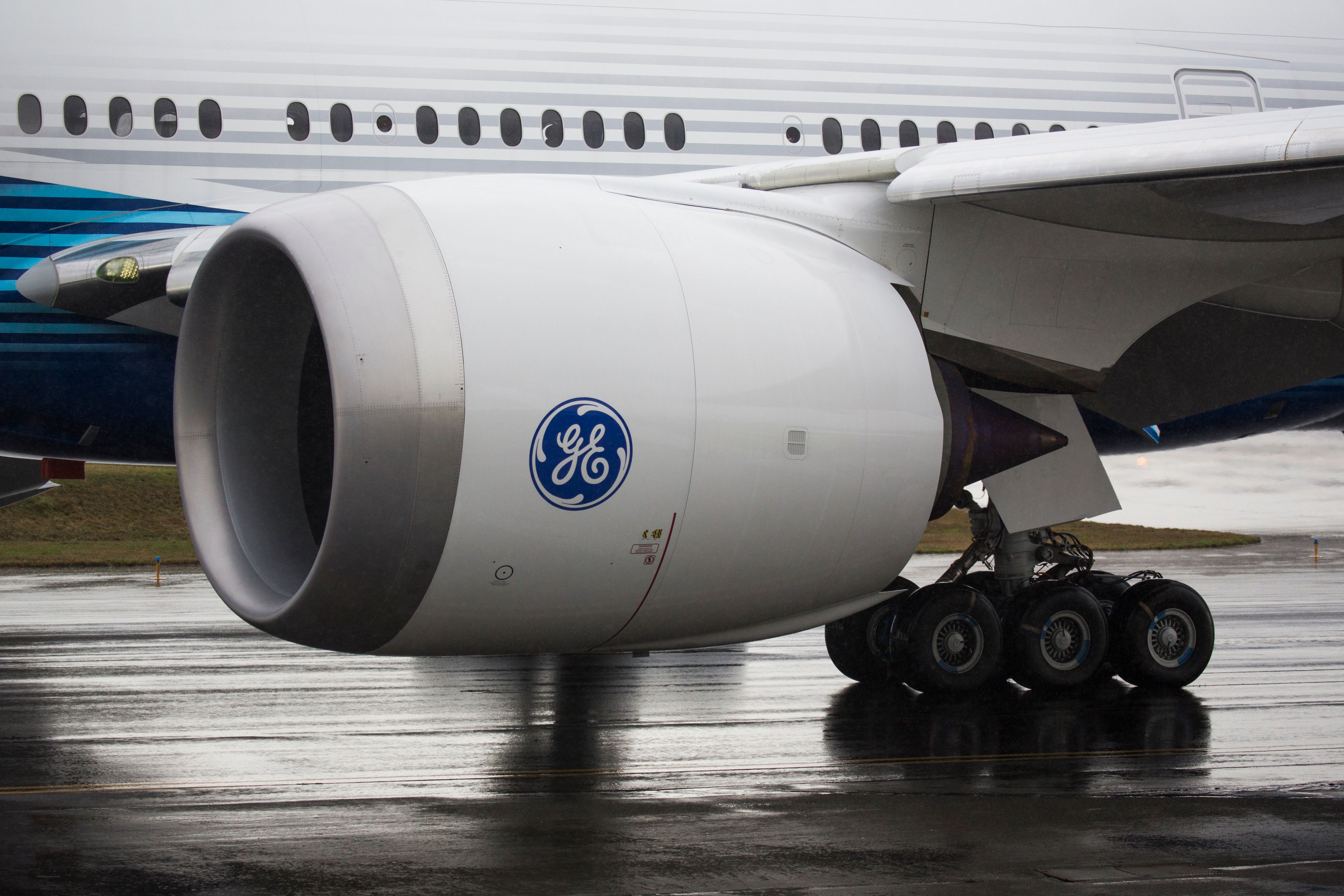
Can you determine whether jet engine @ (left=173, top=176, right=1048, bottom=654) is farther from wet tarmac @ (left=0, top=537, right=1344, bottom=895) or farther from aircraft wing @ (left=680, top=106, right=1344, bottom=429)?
wet tarmac @ (left=0, top=537, right=1344, bottom=895)

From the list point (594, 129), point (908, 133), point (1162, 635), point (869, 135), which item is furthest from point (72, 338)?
point (1162, 635)

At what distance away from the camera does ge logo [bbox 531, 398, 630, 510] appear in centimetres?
484

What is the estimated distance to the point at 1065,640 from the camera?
7559 mm

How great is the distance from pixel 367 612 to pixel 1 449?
4.97 meters

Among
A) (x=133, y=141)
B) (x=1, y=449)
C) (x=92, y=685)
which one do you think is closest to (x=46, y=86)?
(x=133, y=141)

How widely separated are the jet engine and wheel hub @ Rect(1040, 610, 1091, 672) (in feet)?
5.90

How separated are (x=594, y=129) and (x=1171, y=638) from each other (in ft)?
15.8

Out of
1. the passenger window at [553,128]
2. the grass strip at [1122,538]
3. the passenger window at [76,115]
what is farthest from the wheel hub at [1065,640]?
the grass strip at [1122,538]

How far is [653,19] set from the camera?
8.87m

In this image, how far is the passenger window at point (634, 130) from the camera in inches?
346

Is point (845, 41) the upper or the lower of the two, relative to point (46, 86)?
upper

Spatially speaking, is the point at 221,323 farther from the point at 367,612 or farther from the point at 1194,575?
the point at 1194,575

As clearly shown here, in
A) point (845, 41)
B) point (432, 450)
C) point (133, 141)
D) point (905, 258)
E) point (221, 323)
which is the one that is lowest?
point (432, 450)

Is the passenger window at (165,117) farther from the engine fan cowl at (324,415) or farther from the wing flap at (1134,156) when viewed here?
the wing flap at (1134,156)
